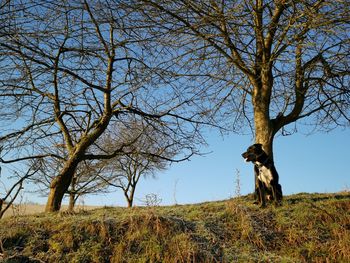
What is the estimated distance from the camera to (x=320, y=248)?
21.6ft

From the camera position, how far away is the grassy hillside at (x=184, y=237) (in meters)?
6.11

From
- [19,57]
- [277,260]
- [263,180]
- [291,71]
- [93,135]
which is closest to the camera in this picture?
[277,260]

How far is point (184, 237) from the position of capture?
6441 millimetres

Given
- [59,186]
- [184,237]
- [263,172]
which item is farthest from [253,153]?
[59,186]

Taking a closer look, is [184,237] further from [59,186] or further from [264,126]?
[59,186]

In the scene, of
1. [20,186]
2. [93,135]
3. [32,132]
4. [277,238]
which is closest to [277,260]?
[277,238]

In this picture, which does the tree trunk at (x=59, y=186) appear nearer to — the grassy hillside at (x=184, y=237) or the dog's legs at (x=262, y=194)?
the grassy hillside at (x=184, y=237)

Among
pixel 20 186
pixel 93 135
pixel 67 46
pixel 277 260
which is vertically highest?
pixel 67 46

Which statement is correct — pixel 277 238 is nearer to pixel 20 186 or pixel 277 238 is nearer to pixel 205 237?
pixel 205 237

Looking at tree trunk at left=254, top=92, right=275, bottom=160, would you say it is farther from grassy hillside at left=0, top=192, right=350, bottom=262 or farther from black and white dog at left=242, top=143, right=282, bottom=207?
grassy hillside at left=0, top=192, right=350, bottom=262

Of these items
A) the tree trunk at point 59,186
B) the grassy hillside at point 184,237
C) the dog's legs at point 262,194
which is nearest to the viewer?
the grassy hillside at point 184,237

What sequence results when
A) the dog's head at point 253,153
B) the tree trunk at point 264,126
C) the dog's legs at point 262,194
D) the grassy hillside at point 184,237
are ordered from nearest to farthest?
the grassy hillside at point 184,237 → the dog's legs at point 262,194 → the dog's head at point 253,153 → the tree trunk at point 264,126

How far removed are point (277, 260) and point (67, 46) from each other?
774 centimetres

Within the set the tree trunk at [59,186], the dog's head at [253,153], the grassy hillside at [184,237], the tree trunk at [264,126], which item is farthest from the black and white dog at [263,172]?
the tree trunk at [59,186]
